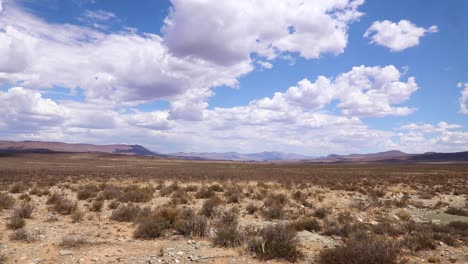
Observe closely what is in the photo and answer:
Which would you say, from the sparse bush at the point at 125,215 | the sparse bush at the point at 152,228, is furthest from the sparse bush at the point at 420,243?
the sparse bush at the point at 125,215

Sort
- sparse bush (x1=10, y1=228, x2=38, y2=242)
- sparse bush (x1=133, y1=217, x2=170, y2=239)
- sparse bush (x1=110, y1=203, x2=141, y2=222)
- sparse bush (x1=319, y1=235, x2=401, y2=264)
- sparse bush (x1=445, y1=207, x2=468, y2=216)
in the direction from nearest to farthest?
sparse bush (x1=319, y1=235, x2=401, y2=264), sparse bush (x1=10, y1=228, x2=38, y2=242), sparse bush (x1=133, y1=217, x2=170, y2=239), sparse bush (x1=110, y1=203, x2=141, y2=222), sparse bush (x1=445, y1=207, x2=468, y2=216)

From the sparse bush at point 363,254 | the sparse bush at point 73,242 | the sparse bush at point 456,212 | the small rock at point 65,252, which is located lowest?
the sparse bush at point 456,212

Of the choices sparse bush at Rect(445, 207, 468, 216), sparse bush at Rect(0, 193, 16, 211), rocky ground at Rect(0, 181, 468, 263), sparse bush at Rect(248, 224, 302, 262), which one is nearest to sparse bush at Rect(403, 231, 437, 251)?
rocky ground at Rect(0, 181, 468, 263)

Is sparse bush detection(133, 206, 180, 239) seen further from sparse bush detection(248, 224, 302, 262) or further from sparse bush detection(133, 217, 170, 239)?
sparse bush detection(248, 224, 302, 262)

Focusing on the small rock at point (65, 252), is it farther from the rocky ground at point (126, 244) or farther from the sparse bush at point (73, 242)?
the sparse bush at point (73, 242)

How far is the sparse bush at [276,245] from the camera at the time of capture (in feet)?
30.0

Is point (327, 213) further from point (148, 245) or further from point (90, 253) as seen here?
point (90, 253)

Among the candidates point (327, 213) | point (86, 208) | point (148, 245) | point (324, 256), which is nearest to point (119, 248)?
point (148, 245)

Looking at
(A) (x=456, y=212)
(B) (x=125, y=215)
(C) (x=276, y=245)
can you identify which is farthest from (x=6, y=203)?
(A) (x=456, y=212)

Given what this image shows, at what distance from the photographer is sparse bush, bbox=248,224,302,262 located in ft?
30.0

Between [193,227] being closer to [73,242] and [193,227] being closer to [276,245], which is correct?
[276,245]

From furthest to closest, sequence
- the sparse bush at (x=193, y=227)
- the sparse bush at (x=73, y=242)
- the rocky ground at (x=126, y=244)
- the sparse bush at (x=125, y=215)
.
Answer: the sparse bush at (x=125, y=215), the sparse bush at (x=193, y=227), the sparse bush at (x=73, y=242), the rocky ground at (x=126, y=244)

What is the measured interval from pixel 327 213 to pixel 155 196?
35.4 ft

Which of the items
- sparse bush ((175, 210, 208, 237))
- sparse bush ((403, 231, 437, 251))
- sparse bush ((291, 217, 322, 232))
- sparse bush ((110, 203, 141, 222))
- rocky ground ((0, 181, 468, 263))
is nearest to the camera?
rocky ground ((0, 181, 468, 263))
